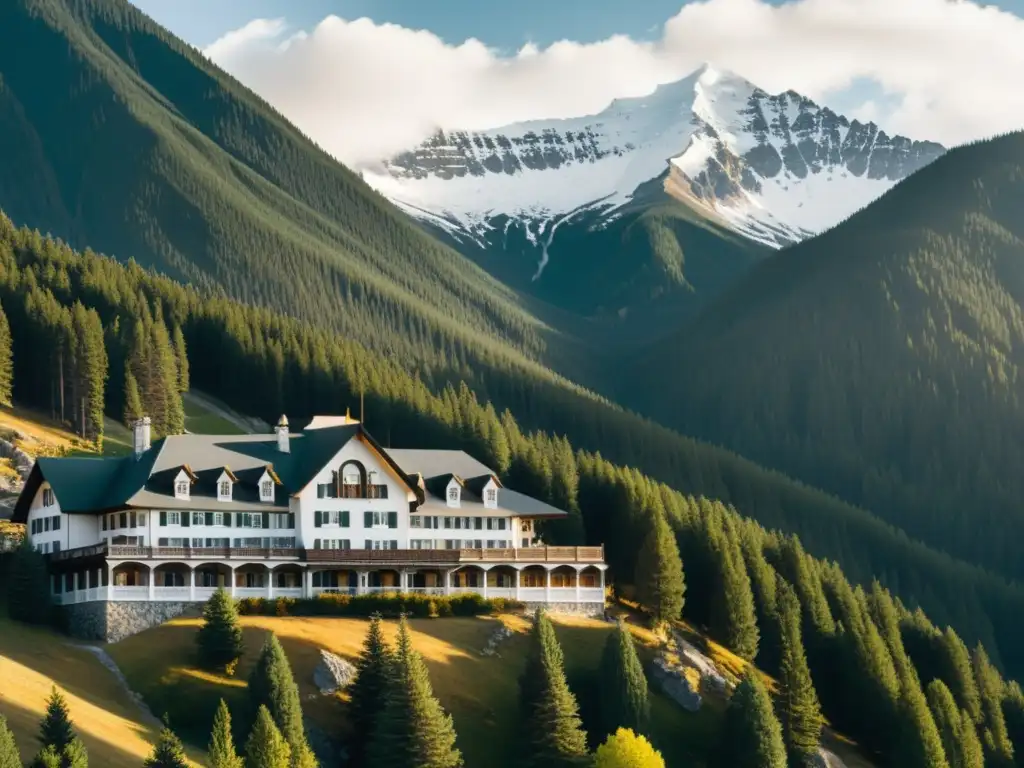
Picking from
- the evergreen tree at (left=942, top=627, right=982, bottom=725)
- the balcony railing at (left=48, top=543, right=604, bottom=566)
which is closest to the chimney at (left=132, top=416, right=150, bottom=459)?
the balcony railing at (left=48, top=543, right=604, bottom=566)

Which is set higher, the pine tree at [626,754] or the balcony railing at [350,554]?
the balcony railing at [350,554]

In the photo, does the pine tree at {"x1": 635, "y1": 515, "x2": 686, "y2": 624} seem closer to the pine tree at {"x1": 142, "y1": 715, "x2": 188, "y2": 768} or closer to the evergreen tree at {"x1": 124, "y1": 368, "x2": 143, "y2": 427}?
the evergreen tree at {"x1": 124, "y1": 368, "x2": 143, "y2": 427}

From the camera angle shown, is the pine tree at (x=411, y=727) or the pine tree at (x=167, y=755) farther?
the pine tree at (x=411, y=727)

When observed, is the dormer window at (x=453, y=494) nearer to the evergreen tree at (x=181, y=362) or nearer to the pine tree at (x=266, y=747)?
the pine tree at (x=266, y=747)

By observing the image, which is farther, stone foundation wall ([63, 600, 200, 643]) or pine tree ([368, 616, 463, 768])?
stone foundation wall ([63, 600, 200, 643])

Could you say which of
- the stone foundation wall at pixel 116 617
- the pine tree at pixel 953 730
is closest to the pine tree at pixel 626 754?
the stone foundation wall at pixel 116 617

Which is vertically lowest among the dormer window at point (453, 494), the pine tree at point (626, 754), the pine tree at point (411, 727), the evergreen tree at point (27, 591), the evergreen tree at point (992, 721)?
the evergreen tree at point (992, 721)
